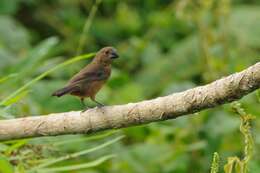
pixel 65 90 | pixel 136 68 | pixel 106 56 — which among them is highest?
pixel 136 68

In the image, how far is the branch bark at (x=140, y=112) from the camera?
9.30ft

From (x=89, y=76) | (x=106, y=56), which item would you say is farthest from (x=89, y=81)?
Answer: (x=106, y=56)

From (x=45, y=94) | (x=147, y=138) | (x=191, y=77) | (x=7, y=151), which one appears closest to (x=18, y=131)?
(x=7, y=151)

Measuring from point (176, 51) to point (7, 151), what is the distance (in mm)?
3556

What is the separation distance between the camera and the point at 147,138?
19.1ft

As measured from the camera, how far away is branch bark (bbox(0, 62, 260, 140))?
284 centimetres

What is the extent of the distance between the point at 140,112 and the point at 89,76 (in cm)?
64

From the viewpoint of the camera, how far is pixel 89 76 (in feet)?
12.1

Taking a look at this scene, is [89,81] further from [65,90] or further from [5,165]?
[5,165]

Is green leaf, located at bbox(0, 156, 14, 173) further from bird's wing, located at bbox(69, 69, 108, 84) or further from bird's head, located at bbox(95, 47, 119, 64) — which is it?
bird's head, located at bbox(95, 47, 119, 64)

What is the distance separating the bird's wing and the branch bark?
36 cm

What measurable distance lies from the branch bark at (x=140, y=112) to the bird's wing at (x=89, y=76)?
36cm

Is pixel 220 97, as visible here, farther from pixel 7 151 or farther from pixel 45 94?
pixel 45 94

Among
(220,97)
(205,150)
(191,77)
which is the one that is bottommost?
(220,97)
